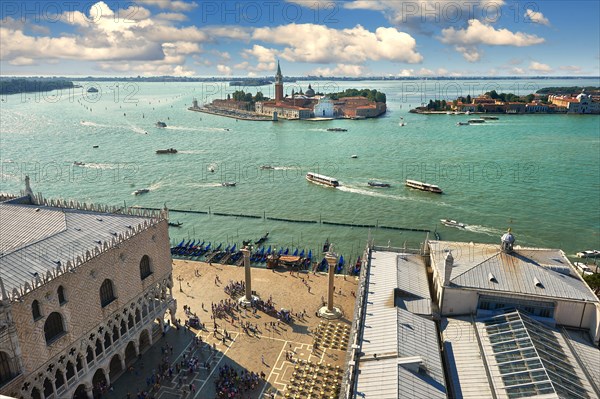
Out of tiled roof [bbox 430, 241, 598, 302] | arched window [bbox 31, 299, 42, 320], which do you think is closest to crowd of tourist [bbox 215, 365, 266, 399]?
arched window [bbox 31, 299, 42, 320]

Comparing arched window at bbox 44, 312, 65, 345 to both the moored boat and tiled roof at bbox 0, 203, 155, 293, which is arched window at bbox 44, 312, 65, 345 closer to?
tiled roof at bbox 0, 203, 155, 293

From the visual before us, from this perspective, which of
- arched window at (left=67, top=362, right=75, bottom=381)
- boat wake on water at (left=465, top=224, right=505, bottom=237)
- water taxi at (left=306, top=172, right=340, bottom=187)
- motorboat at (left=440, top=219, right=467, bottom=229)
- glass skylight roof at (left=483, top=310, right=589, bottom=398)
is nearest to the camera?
glass skylight roof at (left=483, top=310, right=589, bottom=398)

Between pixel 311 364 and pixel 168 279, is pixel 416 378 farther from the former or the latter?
pixel 168 279

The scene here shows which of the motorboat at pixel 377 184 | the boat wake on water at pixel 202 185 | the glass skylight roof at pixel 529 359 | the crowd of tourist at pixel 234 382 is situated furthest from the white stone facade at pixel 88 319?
the motorboat at pixel 377 184

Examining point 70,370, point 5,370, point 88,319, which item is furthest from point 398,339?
point 5,370

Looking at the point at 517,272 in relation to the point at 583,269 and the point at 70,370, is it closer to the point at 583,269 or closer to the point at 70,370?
the point at 583,269
